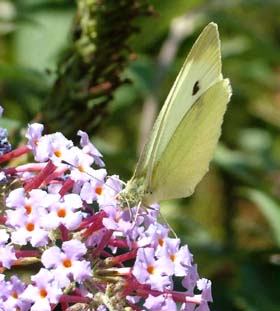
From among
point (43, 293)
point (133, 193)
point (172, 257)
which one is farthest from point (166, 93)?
point (43, 293)

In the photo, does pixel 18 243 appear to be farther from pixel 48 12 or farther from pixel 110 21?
pixel 48 12

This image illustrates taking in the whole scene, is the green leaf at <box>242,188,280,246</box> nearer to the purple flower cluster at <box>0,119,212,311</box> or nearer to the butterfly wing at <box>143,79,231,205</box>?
the butterfly wing at <box>143,79,231,205</box>

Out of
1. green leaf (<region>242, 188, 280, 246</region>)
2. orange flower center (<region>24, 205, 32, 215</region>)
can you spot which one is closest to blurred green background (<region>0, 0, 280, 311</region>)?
green leaf (<region>242, 188, 280, 246</region>)

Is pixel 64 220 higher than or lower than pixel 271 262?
higher

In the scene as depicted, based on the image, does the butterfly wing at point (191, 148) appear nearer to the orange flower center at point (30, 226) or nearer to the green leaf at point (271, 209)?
the orange flower center at point (30, 226)

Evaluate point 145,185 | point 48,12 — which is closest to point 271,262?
point 145,185

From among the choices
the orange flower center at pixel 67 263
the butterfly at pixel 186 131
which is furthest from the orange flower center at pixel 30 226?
the butterfly at pixel 186 131
